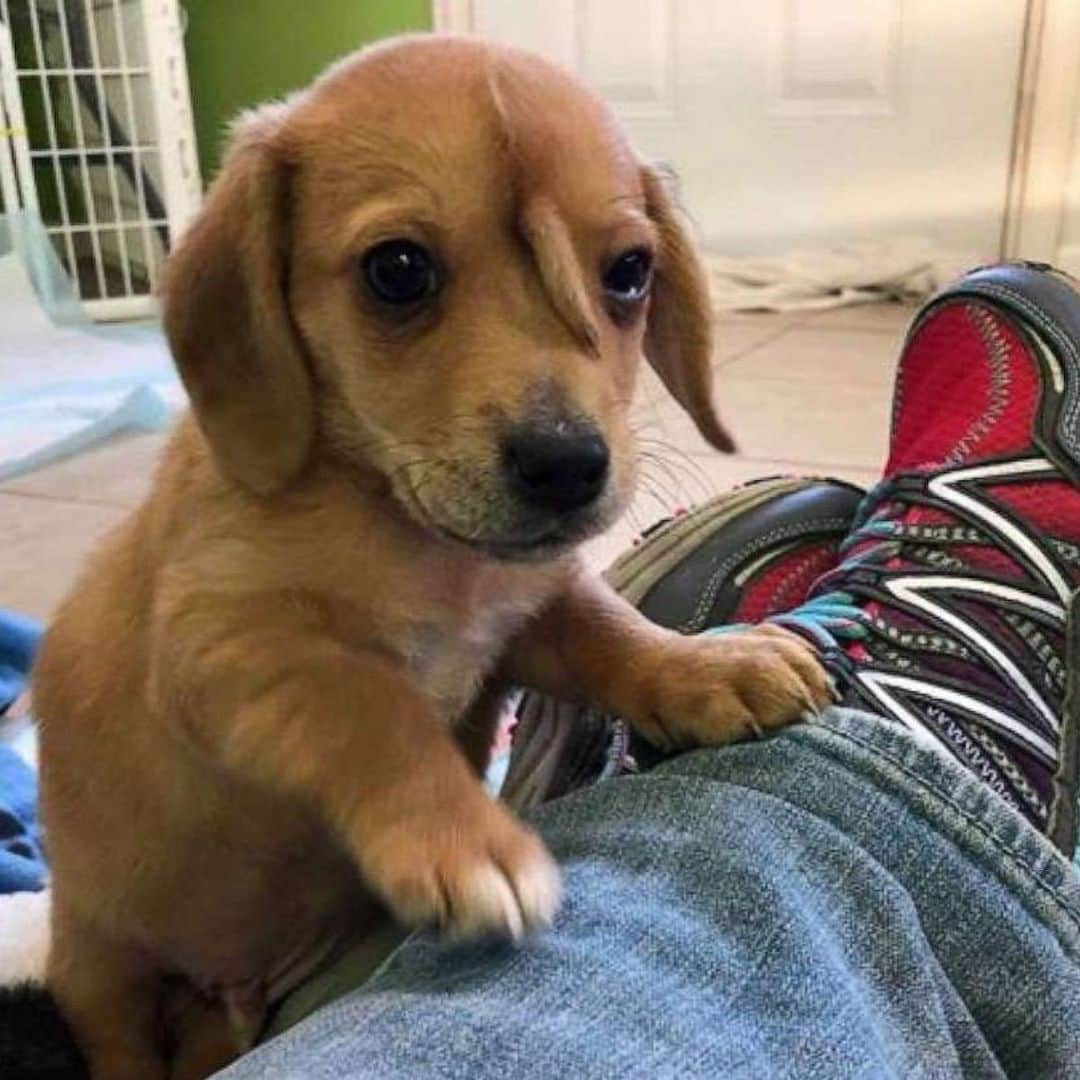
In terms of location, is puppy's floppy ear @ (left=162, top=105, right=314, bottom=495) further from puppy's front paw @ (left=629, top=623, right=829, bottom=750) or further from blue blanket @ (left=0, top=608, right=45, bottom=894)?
blue blanket @ (left=0, top=608, right=45, bottom=894)

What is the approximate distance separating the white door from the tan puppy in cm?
247

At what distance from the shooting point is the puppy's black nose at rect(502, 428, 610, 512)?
83 cm

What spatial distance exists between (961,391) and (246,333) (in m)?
0.76

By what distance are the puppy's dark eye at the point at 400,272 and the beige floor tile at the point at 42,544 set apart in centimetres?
103

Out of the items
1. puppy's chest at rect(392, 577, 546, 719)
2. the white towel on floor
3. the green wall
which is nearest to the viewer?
puppy's chest at rect(392, 577, 546, 719)

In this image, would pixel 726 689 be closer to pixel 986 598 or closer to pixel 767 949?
→ pixel 767 949

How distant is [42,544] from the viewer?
208cm

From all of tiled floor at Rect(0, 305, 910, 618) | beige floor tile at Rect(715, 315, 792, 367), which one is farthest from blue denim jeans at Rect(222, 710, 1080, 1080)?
beige floor tile at Rect(715, 315, 792, 367)

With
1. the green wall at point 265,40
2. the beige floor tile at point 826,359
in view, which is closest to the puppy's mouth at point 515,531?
the beige floor tile at point 826,359

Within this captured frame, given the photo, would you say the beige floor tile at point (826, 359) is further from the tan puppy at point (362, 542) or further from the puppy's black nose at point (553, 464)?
the puppy's black nose at point (553, 464)

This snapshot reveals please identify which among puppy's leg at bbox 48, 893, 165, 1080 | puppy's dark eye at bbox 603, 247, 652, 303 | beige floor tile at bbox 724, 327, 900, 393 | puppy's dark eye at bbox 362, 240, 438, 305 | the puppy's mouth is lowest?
beige floor tile at bbox 724, 327, 900, 393

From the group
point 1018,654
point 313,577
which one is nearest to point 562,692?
point 313,577

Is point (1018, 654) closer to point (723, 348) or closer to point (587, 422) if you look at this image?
point (587, 422)

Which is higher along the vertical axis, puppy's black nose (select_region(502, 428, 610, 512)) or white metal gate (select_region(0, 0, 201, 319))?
puppy's black nose (select_region(502, 428, 610, 512))
